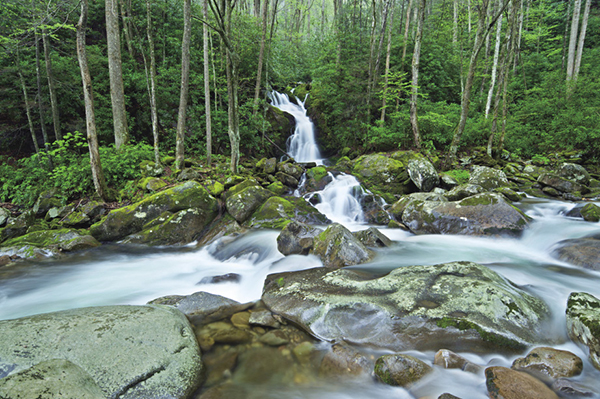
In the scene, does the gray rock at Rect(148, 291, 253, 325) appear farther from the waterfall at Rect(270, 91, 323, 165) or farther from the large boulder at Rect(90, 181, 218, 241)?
the waterfall at Rect(270, 91, 323, 165)

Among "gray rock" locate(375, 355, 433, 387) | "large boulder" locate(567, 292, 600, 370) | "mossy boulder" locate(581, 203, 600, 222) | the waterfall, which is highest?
the waterfall

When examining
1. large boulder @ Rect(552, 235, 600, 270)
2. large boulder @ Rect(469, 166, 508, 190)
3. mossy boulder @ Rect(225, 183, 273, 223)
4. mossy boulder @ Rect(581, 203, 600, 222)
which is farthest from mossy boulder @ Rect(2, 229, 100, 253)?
mossy boulder @ Rect(581, 203, 600, 222)

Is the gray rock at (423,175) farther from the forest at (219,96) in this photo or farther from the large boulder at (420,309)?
the large boulder at (420,309)

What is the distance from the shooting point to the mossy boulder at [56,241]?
7.27 meters

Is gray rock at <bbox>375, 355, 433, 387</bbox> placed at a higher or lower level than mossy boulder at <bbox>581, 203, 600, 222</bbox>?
lower

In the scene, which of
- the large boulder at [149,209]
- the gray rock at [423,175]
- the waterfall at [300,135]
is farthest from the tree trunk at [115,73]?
the gray rock at [423,175]

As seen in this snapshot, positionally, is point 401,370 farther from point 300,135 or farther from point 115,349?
point 300,135

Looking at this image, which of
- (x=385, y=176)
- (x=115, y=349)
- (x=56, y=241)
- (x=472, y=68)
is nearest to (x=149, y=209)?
(x=56, y=241)

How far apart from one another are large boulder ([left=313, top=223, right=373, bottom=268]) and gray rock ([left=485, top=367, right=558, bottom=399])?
3015 mm

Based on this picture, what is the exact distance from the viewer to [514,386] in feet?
8.37

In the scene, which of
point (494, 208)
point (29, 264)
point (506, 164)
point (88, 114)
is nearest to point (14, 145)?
point (88, 114)

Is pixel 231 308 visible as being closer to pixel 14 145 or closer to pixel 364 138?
pixel 364 138

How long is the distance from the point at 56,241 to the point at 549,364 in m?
10.2

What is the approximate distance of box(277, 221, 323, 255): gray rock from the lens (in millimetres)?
6348
